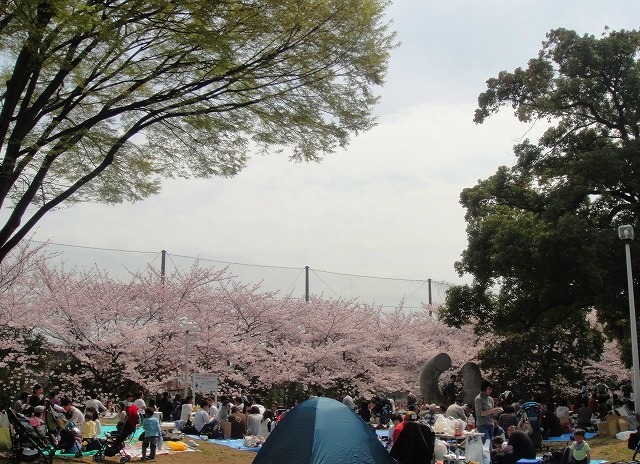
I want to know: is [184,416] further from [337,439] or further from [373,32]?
[373,32]

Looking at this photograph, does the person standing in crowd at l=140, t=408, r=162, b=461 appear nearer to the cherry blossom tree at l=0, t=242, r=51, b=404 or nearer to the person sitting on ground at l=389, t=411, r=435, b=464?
the person sitting on ground at l=389, t=411, r=435, b=464

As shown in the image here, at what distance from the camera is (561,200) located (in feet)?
60.6

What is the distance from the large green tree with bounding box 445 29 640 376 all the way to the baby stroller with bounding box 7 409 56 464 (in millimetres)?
11934

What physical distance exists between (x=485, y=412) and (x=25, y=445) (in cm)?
720

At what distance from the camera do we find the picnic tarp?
866 cm

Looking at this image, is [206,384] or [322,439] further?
[206,384]

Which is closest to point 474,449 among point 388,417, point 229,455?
point 229,455

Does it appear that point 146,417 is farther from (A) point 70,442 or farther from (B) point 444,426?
(B) point 444,426

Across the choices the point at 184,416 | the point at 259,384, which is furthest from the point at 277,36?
the point at 259,384

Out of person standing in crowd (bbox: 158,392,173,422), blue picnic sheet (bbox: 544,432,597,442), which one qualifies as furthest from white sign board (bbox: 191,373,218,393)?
blue picnic sheet (bbox: 544,432,597,442)

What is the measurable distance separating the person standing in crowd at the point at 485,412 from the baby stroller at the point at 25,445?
6806mm

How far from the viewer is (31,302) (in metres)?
23.7

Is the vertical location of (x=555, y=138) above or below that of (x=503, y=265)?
above

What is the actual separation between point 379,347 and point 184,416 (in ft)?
48.1
